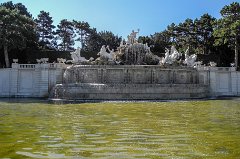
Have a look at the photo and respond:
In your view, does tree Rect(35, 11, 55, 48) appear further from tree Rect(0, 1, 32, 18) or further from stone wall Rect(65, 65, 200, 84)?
stone wall Rect(65, 65, 200, 84)

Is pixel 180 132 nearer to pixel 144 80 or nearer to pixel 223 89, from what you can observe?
pixel 144 80

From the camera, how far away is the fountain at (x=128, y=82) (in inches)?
1383

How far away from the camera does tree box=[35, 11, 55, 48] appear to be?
3007 inches

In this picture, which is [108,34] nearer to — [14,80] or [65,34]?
[65,34]

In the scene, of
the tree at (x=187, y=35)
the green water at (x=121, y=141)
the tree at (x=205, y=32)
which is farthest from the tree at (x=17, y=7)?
the green water at (x=121, y=141)

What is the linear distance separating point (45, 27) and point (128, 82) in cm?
4253

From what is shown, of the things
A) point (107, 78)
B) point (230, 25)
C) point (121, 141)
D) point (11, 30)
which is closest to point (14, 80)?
point (11, 30)

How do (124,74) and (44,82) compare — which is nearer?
(124,74)

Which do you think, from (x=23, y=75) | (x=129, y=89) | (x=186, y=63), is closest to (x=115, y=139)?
(x=129, y=89)

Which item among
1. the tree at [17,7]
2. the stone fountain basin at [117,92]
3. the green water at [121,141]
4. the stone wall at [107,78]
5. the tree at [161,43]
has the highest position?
the tree at [17,7]

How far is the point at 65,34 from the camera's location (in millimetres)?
78062

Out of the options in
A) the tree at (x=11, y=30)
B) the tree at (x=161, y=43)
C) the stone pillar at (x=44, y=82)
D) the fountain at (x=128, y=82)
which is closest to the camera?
the fountain at (x=128, y=82)

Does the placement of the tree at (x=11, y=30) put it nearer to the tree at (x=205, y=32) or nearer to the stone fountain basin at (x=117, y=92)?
the stone fountain basin at (x=117, y=92)

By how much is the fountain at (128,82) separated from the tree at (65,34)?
103 feet
